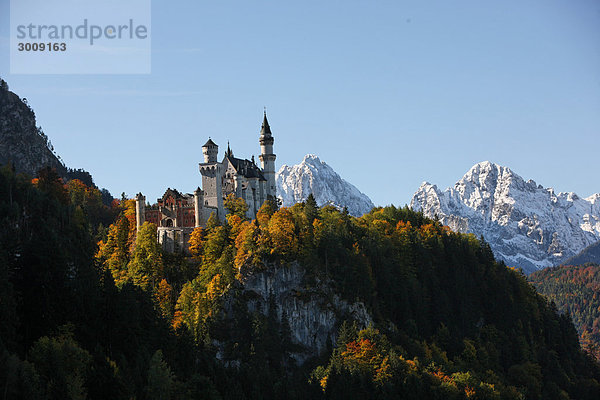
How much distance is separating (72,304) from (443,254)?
92.4 meters

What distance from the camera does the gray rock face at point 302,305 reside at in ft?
428

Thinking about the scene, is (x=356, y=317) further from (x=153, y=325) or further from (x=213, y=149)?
(x=153, y=325)

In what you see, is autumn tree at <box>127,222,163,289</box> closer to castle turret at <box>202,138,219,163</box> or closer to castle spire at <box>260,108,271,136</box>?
castle turret at <box>202,138,219,163</box>

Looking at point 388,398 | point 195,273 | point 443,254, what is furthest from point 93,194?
point 388,398

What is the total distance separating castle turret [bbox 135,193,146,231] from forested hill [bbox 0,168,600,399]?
6.94 feet

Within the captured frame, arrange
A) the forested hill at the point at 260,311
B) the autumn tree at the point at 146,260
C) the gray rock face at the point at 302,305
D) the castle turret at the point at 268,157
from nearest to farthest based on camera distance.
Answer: the forested hill at the point at 260,311 → the gray rock face at the point at 302,305 → the autumn tree at the point at 146,260 → the castle turret at the point at 268,157

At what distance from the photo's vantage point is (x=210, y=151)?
479ft

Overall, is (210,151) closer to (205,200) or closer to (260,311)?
(205,200)

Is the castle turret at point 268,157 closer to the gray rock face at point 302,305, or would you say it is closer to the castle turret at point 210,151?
the castle turret at point 210,151

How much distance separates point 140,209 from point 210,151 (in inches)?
610

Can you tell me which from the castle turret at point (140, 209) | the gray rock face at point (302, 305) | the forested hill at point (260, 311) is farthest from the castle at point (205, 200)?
the gray rock face at point (302, 305)

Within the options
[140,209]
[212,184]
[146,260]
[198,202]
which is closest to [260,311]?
[146,260]

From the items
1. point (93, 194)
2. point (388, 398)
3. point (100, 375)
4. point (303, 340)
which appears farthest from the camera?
point (93, 194)

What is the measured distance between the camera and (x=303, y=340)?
429 ft
